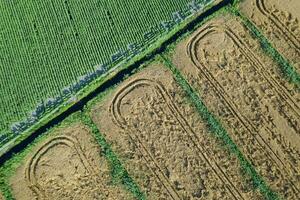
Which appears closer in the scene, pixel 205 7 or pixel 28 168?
pixel 28 168

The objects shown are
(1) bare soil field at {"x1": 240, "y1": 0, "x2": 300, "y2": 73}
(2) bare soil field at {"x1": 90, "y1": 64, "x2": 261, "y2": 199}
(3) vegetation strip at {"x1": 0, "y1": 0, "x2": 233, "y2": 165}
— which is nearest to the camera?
(2) bare soil field at {"x1": 90, "y1": 64, "x2": 261, "y2": 199}

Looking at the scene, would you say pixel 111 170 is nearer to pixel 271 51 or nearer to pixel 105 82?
pixel 105 82

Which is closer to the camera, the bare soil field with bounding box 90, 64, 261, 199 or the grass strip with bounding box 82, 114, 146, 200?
the grass strip with bounding box 82, 114, 146, 200

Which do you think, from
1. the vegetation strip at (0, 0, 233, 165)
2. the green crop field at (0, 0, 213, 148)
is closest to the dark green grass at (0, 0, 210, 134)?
the green crop field at (0, 0, 213, 148)

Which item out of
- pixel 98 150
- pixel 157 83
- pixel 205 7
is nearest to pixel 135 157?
pixel 98 150

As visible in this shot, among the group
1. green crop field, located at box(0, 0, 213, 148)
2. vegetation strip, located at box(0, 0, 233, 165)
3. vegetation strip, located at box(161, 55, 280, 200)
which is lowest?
vegetation strip, located at box(161, 55, 280, 200)

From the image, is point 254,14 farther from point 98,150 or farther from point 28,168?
point 28,168

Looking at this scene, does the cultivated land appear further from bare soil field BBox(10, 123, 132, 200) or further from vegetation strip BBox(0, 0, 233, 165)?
vegetation strip BBox(0, 0, 233, 165)
